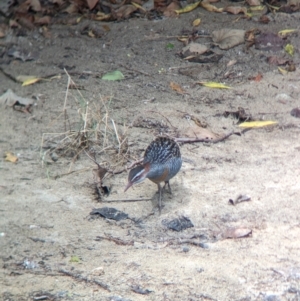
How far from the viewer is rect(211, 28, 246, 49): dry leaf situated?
866cm

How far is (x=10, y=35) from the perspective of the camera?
9578mm

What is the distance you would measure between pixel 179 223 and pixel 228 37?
3.90 m

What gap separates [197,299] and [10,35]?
6.13 m

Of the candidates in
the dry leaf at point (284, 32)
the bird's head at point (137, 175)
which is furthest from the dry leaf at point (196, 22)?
the bird's head at point (137, 175)

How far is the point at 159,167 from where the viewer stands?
575 cm

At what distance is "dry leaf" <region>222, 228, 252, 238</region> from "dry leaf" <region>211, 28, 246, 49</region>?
3843mm

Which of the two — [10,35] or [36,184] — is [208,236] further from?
[10,35]

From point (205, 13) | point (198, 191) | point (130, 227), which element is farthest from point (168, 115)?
point (205, 13)

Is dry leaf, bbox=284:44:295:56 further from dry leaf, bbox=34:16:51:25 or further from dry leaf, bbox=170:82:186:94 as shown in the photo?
dry leaf, bbox=34:16:51:25

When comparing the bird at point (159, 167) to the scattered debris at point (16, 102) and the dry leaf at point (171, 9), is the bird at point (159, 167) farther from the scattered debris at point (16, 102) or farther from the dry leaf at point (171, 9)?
the dry leaf at point (171, 9)

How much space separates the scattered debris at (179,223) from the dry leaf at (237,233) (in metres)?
0.30

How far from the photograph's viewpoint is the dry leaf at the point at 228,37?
8.66 meters

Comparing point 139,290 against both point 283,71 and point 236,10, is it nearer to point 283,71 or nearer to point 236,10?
point 283,71

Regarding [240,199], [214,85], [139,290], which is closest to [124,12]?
[214,85]
